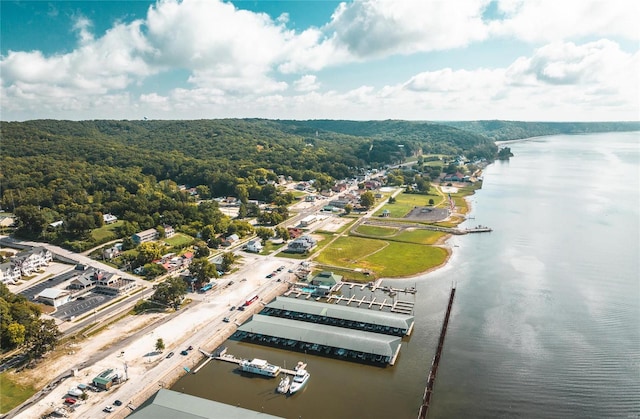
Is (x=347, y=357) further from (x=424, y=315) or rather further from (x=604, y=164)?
(x=604, y=164)

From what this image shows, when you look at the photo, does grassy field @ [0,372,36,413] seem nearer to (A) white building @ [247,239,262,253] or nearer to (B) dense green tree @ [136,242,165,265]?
(B) dense green tree @ [136,242,165,265]

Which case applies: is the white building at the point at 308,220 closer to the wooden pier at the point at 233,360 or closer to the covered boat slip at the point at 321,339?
the covered boat slip at the point at 321,339

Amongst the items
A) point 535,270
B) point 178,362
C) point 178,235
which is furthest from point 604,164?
point 178,362

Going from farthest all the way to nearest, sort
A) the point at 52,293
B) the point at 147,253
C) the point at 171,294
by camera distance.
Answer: the point at 147,253 → the point at 52,293 → the point at 171,294

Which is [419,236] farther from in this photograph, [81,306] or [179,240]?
[81,306]

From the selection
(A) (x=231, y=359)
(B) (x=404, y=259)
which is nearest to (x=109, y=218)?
(A) (x=231, y=359)

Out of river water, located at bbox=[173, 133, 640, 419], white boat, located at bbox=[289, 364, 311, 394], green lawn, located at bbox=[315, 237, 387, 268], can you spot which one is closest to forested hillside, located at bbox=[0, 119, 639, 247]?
green lawn, located at bbox=[315, 237, 387, 268]

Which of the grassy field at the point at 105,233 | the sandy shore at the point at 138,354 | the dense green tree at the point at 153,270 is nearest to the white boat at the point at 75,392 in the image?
the sandy shore at the point at 138,354
